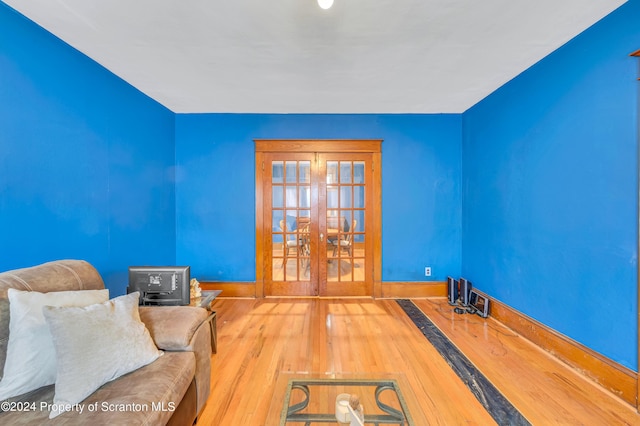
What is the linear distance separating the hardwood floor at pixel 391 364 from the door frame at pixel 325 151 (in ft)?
1.58

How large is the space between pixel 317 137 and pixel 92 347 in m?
3.20

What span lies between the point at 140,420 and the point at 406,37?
274 centimetres

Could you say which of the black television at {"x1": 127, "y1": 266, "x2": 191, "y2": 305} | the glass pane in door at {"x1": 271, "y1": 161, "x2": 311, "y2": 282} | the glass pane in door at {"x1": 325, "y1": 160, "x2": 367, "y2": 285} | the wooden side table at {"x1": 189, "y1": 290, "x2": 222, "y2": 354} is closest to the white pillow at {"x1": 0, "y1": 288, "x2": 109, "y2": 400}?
the black television at {"x1": 127, "y1": 266, "x2": 191, "y2": 305}

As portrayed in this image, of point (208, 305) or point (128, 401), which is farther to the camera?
point (208, 305)

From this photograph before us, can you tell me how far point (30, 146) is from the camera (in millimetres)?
1878

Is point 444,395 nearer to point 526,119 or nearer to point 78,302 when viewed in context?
point 78,302

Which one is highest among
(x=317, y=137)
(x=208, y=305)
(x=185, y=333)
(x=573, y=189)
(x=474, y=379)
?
(x=317, y=137)

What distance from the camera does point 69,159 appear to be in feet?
7.09

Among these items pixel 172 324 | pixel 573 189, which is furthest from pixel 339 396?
pixel 573 189

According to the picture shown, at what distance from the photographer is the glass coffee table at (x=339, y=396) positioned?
4.07 ft

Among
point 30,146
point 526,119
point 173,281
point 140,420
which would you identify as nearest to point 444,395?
point 140,420

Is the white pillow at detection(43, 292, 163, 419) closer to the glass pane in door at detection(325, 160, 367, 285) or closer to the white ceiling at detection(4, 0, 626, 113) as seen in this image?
the white ceiling at detection(4, 0, 626, 113)

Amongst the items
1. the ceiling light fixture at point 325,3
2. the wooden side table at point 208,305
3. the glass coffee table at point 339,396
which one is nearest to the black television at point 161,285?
the wooden side table at point 208,305

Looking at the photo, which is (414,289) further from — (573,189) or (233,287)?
(233,287)
